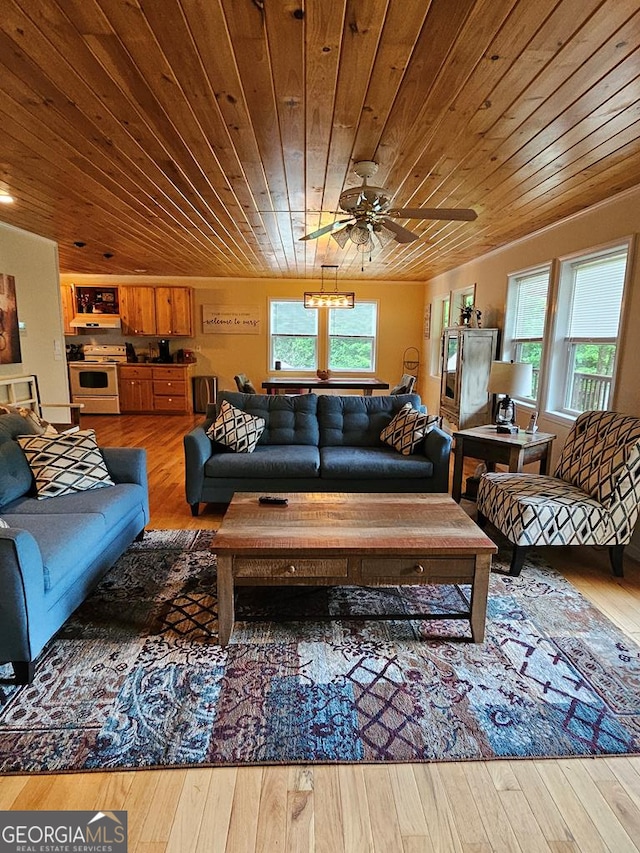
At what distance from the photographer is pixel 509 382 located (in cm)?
379

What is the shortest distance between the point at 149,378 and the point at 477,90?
715cm

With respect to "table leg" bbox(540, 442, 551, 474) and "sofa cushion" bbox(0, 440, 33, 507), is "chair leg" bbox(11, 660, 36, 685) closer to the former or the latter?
"sofa cushion" bbox(0, 440, 33, 507)

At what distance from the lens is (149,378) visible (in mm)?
8094

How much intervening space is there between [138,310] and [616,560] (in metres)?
7.86

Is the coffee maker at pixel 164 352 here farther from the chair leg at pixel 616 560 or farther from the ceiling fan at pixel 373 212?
the chair leg at pixel 616 560

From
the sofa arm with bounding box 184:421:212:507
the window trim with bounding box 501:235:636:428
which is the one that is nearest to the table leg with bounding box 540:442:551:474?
the window trim with bounding box 501:235:636:428

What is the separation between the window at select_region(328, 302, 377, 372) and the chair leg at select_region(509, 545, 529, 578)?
6330mm

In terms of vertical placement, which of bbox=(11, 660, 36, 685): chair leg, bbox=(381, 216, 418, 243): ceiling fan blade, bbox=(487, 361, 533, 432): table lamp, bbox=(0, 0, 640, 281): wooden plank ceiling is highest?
A: bbox=(0, 0, 640, 281): wooden plank ceiling

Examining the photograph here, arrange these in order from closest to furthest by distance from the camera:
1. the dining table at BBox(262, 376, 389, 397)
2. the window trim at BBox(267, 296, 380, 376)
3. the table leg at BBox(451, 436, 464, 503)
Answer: the table leg at BBox(451, 436, 464, 503) → the dining table at BBox(262, 376, 389, 397) → the window trim at BBox(267, 296, 380, 376)

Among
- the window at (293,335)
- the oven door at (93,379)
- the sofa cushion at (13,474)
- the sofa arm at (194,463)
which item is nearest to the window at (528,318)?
the sofa arm at (194,463)

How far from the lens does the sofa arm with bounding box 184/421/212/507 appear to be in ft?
11.6

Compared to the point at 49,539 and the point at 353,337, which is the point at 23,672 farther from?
the point at 353,337

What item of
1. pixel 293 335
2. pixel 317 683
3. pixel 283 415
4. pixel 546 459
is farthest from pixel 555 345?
pixel 293 335

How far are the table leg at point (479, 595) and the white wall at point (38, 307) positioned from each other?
191 inches
